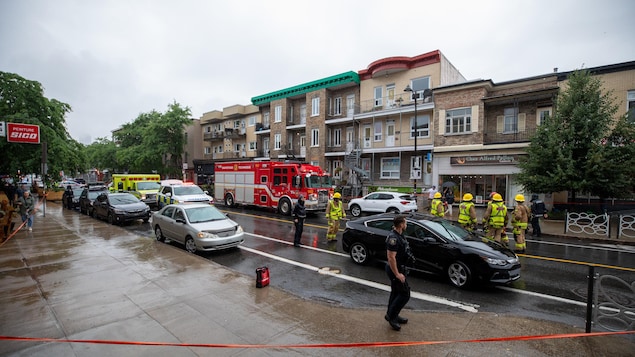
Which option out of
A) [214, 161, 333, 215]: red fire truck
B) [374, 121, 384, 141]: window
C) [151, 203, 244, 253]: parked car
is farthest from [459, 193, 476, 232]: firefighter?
[374, 121, 384, 141]: window

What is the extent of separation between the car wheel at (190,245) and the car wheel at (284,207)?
7997mm

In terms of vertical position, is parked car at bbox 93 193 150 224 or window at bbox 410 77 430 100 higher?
window at bbox 410 77 430 100

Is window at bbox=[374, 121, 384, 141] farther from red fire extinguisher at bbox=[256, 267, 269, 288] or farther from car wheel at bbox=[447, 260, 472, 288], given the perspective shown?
red fire extinguisher at bbox=[256, 267, 269, 288]

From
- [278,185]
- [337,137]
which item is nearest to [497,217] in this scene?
[278,185]

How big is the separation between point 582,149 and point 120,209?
22.1 metres

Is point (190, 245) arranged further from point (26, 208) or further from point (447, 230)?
point (26, 208)

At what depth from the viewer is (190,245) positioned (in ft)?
28.8

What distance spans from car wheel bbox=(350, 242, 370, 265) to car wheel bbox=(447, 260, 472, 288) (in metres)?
2.03

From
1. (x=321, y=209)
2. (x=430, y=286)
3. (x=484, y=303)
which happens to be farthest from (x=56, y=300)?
(x=321, y=209)

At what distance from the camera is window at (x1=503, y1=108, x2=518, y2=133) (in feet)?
63.3

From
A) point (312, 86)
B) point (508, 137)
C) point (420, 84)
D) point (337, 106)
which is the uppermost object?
point (312, 86)

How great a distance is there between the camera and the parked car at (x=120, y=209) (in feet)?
44.0

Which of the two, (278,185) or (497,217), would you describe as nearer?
(497,217)

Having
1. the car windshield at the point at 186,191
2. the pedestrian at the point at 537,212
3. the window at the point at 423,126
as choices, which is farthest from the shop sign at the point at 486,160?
the car windshield at the point at 186,191
